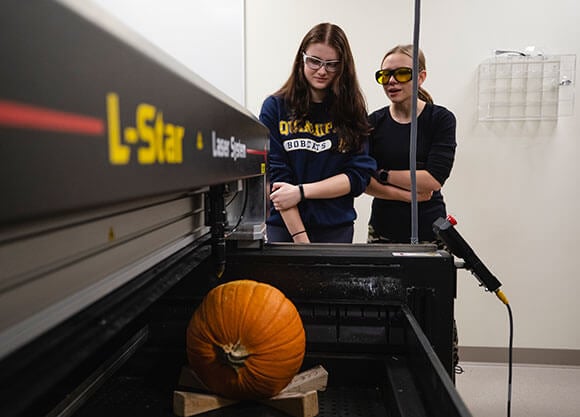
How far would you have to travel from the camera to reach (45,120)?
0.23m

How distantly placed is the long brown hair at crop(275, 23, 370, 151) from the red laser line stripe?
53.2 inches

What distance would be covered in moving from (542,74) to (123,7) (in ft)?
8.23

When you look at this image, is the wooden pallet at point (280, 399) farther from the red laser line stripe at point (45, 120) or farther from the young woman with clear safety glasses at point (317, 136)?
the young woman with clear safety glasses at point (317, 136)

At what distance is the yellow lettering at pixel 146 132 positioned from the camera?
0.33 m

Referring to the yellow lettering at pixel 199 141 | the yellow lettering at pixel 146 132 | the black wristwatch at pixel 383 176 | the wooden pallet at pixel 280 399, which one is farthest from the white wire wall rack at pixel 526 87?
the yellow lettering at pixel 146 132

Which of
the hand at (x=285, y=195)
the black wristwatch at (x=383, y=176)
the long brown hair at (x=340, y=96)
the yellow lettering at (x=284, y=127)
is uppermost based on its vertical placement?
the long brown hair at (x=340, y=96)

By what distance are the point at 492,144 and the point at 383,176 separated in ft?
3.76

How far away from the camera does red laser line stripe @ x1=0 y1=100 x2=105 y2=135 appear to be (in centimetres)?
21

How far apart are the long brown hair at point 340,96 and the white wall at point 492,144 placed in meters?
1.19

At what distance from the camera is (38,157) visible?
0.76 feet

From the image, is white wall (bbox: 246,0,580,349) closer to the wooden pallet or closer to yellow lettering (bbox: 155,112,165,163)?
the wooden pallet

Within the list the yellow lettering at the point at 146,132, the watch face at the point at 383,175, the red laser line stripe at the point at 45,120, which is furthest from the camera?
the watch face at the point at 383,175

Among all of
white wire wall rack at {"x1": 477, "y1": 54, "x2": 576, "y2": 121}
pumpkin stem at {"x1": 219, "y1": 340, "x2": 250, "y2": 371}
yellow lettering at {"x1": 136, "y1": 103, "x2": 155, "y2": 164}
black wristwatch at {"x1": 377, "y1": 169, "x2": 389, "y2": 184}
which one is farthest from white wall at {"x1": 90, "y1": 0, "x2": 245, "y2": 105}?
white wire wall rack at {"x1": 477, "y1": 54, "x2": 576, "y2": 121}

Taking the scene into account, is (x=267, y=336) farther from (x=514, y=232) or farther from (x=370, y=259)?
(x=514, y=232)
